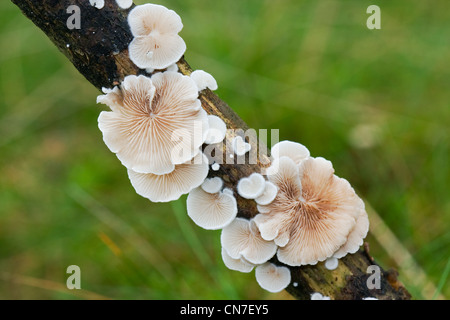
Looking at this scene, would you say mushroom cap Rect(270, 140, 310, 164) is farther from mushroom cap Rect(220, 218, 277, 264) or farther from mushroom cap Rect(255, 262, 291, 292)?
mushroom cap Rect(255, 262, 291, 292)

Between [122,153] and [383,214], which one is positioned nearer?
[122,153]

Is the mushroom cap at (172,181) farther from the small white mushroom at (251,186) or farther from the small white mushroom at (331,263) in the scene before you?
the small white mushroom at (331,263)

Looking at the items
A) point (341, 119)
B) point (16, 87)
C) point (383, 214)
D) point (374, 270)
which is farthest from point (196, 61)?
point (374, 270)

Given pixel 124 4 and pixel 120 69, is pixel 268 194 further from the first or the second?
pixel 124 4

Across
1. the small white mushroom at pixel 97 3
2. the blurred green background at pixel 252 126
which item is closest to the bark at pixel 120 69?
the small white mushroom at pixel 97 3

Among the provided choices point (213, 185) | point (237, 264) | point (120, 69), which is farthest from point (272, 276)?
point (120, 69)

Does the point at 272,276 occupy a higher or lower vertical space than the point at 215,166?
lower
